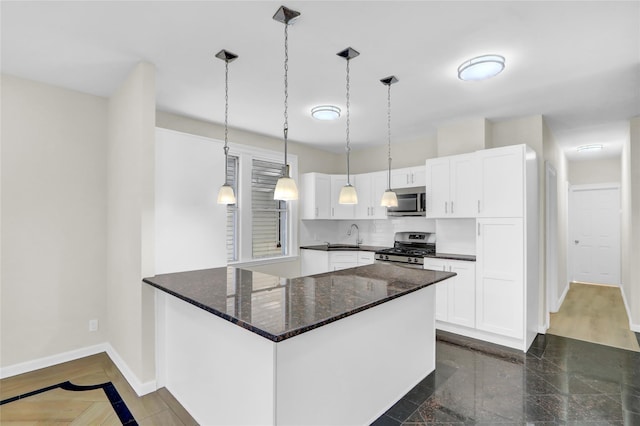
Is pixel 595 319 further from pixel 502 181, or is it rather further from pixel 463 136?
pixel 463 136

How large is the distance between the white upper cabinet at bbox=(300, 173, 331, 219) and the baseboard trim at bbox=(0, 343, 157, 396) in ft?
10.7

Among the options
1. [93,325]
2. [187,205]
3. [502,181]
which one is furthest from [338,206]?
[93,325]

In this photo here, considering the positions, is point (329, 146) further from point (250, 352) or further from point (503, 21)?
point (250, 352)

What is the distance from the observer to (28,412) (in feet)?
7.84

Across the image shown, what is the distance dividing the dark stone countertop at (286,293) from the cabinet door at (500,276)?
1.18 meters

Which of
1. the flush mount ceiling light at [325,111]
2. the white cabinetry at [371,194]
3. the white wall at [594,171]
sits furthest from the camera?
the white wall at [594,171]

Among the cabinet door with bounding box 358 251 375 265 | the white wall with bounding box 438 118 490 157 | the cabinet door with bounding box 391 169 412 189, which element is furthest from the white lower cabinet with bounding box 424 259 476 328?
the white wall with bounding box 438 118 490 157

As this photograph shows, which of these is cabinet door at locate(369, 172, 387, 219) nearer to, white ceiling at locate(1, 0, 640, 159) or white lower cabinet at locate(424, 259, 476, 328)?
white lower cabinet at locate(424, 259, 476, 328)

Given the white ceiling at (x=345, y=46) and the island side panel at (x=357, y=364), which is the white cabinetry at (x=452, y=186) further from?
the island side panel at (x=357, y=364)

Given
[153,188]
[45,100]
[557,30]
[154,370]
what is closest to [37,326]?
[154,370]

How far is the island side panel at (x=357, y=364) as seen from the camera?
5.58 feet

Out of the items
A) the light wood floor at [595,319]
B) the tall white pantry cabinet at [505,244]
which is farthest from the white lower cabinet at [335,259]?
the light wood floor at [595,319]

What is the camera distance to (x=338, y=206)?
557 cm

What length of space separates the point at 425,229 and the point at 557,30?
3183mm
